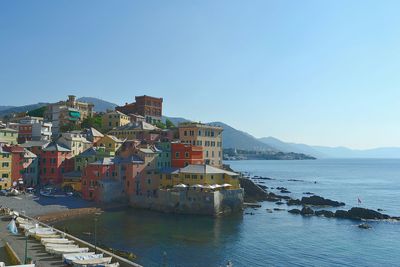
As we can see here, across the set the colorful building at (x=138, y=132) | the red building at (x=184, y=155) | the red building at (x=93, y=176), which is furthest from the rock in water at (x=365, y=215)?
the red building at (x=93, y=176)

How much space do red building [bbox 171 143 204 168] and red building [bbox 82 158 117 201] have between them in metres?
16.1

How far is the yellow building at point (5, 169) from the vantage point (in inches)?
3199

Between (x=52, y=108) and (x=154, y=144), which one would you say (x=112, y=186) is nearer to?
(x=154, y=144)

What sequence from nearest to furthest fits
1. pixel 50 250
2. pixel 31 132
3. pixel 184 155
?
pixel 50 250
pixel 184 155
pixel 31 132

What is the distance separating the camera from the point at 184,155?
88.7 metres

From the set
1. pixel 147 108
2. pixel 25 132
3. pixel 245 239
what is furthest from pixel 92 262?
pixel 147 108

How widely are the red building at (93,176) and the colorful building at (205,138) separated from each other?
24.0 meters

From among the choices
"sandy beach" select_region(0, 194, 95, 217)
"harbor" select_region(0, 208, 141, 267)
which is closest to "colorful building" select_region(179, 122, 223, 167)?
"sandy beach" select_region(0, 194, 95, 217)

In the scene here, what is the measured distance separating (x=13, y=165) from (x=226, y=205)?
159ft

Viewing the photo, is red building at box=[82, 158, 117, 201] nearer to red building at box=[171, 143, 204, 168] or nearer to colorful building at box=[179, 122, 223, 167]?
red building at box=[171, 143, 204, 168]

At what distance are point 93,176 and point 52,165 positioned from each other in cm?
1621

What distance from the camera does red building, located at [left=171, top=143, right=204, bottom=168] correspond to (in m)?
88.2

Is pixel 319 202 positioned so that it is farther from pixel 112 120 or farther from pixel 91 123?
pixel 91 123

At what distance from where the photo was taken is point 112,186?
258ft
